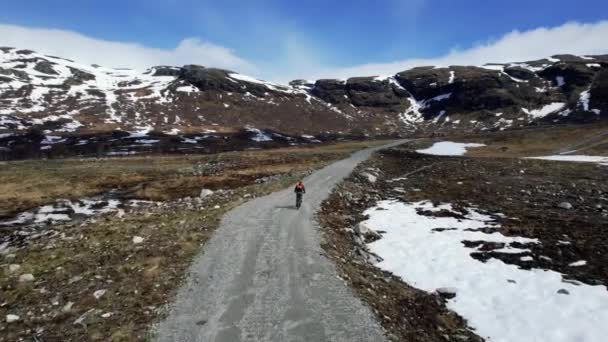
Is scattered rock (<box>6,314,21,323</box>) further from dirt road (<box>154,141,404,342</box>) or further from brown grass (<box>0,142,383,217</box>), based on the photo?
brown grass (<box>0,142,383,217</box>)

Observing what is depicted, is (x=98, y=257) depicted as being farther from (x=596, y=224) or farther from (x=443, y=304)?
(x=596, y=224)

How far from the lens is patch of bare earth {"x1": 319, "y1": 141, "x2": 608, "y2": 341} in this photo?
13180mm

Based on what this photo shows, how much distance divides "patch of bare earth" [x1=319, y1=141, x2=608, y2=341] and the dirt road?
94cm

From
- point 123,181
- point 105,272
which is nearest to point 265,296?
point 105,272

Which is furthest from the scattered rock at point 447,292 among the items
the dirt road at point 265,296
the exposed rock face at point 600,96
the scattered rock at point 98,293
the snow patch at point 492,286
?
the exposed rock face at point 600,96

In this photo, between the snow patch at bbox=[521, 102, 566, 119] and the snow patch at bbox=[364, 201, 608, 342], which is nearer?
the snow patch at bbox=[364, 201, 608, 342]

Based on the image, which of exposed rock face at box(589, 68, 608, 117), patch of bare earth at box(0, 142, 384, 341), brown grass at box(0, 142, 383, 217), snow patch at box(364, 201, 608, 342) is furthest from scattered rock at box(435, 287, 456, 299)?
exposed rock face at box(589, 68, 608, 117)

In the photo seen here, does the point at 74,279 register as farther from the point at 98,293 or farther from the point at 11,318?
A: the point at 11,318

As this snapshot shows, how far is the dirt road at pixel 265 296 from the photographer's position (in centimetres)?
1091

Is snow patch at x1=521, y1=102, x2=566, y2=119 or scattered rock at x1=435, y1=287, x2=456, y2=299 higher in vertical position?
snow patch at x1=521, y1=102, x2=566, y2=119

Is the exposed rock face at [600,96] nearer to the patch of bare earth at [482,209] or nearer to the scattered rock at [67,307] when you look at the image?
the patch of bare earth at [482,209]

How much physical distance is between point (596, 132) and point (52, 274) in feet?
324

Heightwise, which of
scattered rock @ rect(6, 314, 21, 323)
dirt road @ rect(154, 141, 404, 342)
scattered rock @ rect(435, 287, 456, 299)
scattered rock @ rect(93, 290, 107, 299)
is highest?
dirt road @ rect(154, 141, 404, 342)

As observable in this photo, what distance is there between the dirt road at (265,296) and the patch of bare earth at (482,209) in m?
0.94
